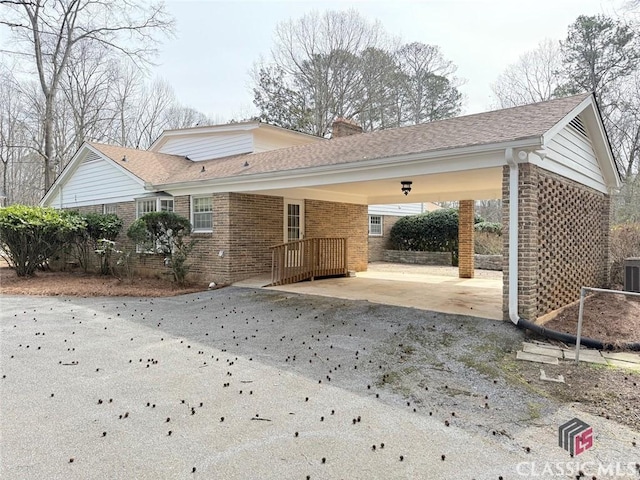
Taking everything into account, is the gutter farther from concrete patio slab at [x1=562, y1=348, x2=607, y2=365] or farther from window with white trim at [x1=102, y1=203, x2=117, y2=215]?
window with white trim at [x1=102, y1=203, x2=117, y2=215]

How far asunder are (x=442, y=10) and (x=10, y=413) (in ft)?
35.6

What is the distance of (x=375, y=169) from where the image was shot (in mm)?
7535

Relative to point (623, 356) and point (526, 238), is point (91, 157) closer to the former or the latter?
point (526, 238)

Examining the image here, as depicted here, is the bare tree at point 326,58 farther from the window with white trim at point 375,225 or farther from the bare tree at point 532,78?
the bare tree at point 532,78

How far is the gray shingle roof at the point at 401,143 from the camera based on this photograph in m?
6.43

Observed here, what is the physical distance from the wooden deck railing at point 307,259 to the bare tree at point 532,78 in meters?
17.2

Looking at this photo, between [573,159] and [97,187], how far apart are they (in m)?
14.3

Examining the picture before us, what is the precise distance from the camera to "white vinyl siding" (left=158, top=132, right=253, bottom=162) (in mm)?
14133

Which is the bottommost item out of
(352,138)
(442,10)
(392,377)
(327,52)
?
(392,377)

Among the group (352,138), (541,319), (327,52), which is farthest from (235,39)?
(541,319)

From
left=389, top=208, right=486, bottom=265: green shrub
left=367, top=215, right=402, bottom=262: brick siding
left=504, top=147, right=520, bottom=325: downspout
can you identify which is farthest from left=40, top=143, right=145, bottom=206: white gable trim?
left=389, top=208, right=486, bottom=265: green shrub

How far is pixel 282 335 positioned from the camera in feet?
19.5

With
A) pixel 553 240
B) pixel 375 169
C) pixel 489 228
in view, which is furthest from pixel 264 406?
pixel 489 228

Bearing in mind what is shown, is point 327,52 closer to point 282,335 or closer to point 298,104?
point 298,104
